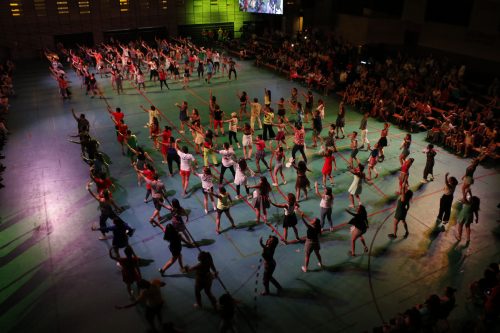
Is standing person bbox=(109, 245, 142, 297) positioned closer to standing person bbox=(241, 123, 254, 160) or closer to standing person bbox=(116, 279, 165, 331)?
standing person bbox=(116, 279, 165, 331)

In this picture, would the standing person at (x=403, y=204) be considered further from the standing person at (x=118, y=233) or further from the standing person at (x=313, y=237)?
the standing person at (x=118, y=233)

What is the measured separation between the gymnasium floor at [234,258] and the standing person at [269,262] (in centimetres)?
32

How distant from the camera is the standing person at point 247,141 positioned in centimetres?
1363

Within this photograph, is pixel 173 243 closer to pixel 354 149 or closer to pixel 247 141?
pixel 247 141

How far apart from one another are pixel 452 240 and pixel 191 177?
8302 mm

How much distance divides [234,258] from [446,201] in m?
5.86

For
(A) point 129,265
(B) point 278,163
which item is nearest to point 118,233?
(A) point 129,265

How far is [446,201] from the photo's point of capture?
33.9ft

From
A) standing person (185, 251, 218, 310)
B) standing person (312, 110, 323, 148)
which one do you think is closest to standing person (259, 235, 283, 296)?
standing person (185, 251, 218, 310)

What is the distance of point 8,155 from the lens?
15617 mm

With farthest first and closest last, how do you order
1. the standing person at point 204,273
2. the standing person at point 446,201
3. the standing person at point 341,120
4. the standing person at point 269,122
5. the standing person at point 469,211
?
1. the standing person at point 341,120
2. the standing person at point 269,122
3. the standing person at point 446,201
4. the standing person at point 469,211
5. the standing person at point 204,273

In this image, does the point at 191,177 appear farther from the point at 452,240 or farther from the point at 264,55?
the point at 264,55

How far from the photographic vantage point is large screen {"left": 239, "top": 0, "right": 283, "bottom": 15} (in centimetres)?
3090

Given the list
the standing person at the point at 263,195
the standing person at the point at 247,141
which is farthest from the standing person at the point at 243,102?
the standing person at the point at 263,195
